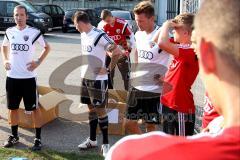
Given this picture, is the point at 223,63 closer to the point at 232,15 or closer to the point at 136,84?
the point at 232,15

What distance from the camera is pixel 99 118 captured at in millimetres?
6047

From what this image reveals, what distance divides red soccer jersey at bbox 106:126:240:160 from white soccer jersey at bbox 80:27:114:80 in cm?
466

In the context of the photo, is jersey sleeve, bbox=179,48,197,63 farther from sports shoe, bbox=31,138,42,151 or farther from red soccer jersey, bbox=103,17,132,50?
red soccer jersey, bbox=103,17,132,50

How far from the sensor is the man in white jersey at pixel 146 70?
553cm

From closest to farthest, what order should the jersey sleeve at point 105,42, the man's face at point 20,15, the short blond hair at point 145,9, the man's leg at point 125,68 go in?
the short blond hair at point 145,9 < the jersey sleeve at point 105,42 < the man's face at point 20,15 < the man's leg at point 125,68

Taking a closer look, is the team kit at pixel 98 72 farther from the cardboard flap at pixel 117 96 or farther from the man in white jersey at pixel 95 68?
the cardboard flap at pixel 117 96

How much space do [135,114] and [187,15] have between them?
6.07 feet

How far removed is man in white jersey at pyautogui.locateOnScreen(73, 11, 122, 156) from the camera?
5.88 m

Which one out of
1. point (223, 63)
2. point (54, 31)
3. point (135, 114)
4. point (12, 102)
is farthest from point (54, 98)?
point (54, 31)

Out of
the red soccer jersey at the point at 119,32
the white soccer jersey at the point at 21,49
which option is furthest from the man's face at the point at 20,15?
the red soccer jersey at the point at 119,32

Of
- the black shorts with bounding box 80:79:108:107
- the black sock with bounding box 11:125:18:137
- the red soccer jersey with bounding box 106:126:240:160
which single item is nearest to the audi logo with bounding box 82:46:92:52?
the black shorts with bounding box 80:79:108:107

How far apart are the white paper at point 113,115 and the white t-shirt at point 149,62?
39.6 inches

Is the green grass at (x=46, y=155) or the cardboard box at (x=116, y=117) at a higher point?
the cardboard box at (x=116, y=117)

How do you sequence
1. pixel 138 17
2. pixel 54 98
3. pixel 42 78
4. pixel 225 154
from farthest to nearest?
pixel 42 78
pixel 54 98
pixel 138 17
pixel 225 154
